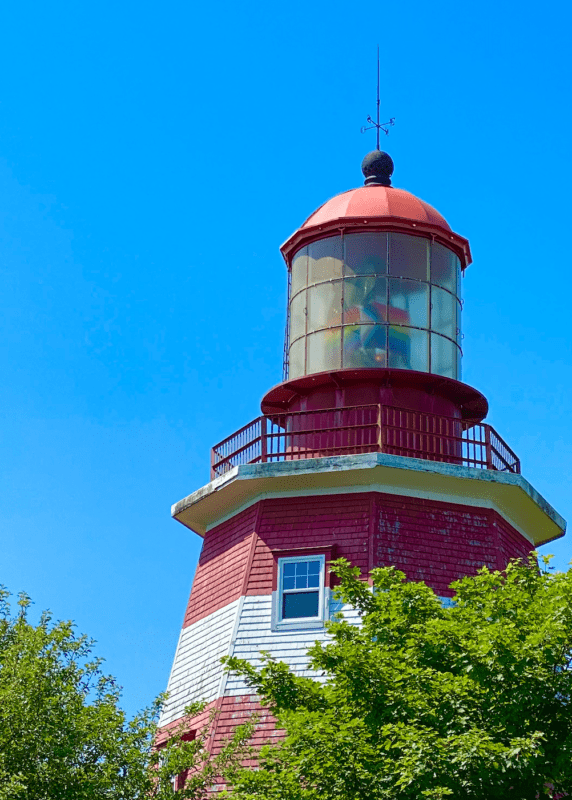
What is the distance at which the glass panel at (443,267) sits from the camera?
80.8ft

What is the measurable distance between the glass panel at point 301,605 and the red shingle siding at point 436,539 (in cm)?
121

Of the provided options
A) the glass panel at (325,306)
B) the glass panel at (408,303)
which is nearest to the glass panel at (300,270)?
the glass panel at (325,306)

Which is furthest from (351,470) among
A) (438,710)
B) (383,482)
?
(438,710)

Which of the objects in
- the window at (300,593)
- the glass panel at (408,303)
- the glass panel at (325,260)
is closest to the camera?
the window at (300,593)

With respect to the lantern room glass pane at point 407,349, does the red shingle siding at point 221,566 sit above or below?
below

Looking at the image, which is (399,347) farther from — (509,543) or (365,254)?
(509,543)

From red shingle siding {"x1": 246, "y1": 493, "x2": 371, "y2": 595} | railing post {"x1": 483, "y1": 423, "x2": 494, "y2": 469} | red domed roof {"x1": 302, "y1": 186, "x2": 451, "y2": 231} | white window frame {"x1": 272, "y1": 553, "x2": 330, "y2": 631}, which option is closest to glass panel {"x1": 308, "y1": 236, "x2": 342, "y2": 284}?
red domed roof {"x1": 302, "y1": 186, "x2": 451, "y2": 231}

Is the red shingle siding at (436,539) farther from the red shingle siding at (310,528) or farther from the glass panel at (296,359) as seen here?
the glass panel at (296,359)

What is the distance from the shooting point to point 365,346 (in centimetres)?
2366

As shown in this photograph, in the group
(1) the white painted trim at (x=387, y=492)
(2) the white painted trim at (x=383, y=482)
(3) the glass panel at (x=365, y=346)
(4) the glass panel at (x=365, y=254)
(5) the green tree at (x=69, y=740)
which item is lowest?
(5) the green tree at (x=69, y=740)

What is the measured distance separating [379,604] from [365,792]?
2949 mm

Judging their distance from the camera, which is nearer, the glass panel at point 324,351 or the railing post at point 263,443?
the railing post at point 263,443

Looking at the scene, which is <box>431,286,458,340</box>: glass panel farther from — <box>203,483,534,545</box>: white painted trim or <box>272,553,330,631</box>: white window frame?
<box>272,553,330,631</box>: white window frame

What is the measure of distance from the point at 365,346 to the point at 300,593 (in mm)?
4498
